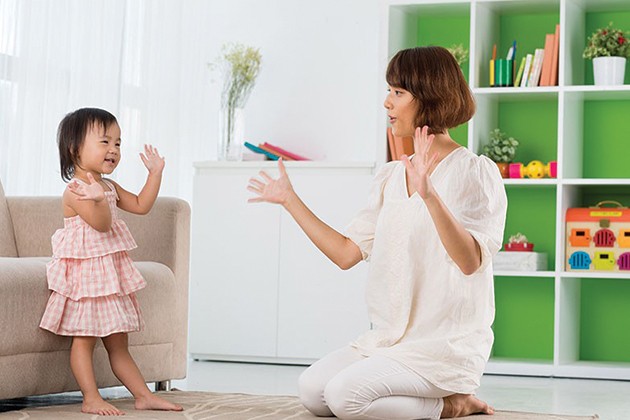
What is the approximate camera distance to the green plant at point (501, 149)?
4.45 meters

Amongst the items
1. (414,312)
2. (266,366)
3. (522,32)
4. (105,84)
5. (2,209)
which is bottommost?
(266,366)

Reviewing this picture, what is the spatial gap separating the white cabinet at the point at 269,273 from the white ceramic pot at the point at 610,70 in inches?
38.4

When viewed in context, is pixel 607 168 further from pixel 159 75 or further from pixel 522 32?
pixel 159 75

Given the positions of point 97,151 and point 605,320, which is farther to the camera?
point 605,320

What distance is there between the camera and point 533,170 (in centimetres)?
445

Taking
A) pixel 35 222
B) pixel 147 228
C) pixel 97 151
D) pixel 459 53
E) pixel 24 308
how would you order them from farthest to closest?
pixel 459 53 < pixel 35 222 < pixel 147 228 < pixel 97 151 < pixel 24 308

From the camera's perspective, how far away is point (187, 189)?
537 centimetres

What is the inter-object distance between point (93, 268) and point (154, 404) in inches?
14.7

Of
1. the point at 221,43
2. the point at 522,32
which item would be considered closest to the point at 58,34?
the point at 221,43

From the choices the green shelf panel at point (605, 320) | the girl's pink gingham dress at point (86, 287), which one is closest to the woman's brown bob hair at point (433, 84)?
the girl's pink gingham dress at point (86, 287)

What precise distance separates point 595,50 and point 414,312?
2177 millimetres

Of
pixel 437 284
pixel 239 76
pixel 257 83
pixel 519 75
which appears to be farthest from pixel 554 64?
pixel 437 284

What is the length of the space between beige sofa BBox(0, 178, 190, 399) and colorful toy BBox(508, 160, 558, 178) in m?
A: 1.64

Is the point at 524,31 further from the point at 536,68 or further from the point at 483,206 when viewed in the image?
the point at 483,206
